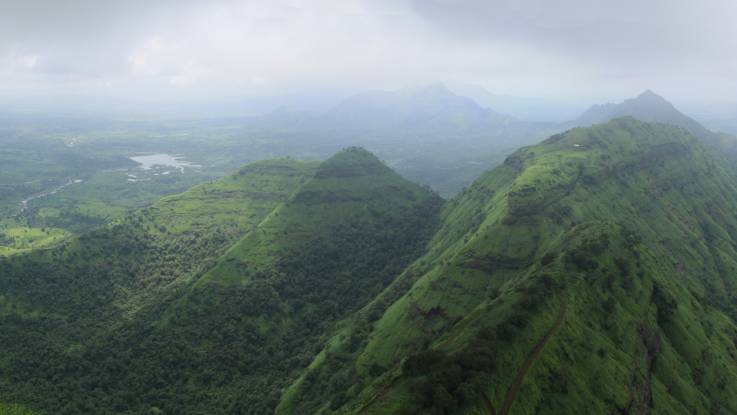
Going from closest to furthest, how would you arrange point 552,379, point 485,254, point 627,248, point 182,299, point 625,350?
point 552,379 → point 625,350 → point 627,248 → point 485,254 → point 182,299

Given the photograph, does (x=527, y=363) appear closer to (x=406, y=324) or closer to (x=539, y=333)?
(x=539, y=333)

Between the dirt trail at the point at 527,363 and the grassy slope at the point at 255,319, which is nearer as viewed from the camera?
the dirt trail at the point at 527,363

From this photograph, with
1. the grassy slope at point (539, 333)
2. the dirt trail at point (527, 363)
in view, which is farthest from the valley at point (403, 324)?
the grassy slope at point (539, 333)

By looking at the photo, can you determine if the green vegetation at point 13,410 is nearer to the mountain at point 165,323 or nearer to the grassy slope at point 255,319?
the mountain at point 165,323

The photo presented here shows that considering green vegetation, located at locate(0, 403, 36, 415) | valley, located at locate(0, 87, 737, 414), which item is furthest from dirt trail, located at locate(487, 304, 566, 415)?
green vegetation, located at locate(0, 403, 36, 415)

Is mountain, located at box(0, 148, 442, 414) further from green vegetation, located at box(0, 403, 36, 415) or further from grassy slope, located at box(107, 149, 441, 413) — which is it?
green vegetation, located at box(0, 403, 36, 415)

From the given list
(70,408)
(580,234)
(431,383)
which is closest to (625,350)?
(580,234)

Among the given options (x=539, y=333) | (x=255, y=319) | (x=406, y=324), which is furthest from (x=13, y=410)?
(x=539, y=333)

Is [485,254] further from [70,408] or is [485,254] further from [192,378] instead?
[70,408]
